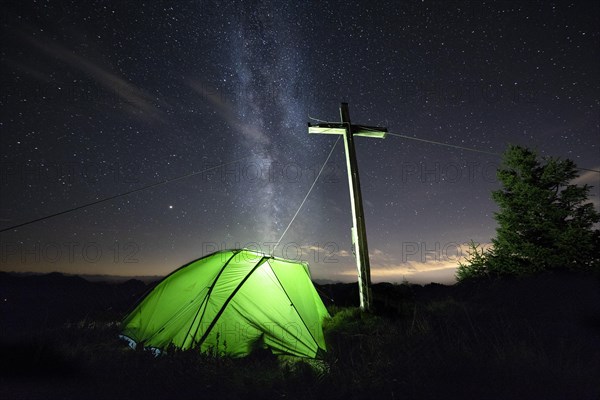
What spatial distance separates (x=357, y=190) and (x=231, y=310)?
13.5ft

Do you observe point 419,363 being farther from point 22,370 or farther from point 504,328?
point 22,370

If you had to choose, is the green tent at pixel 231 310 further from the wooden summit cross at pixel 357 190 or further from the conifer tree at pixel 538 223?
the conifer tree at pixel 538 223

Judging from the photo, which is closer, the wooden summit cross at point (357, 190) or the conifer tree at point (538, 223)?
the wooden summit cross at point (357, 190)

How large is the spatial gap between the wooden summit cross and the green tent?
57.0 inches

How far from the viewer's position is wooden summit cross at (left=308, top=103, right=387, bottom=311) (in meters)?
7.41

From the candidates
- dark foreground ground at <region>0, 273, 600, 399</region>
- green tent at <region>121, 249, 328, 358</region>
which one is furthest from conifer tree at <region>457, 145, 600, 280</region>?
green tent at <region>121, 249, 328, 358</region>

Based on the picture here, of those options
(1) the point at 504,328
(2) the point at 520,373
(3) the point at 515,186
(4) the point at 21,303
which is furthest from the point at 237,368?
(3) the point at 515,186

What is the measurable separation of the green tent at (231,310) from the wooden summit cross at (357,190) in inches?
57.0

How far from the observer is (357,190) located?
25.5ft

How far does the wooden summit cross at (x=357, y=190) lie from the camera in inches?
292

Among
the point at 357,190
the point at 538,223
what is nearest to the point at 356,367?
the point at 357,190

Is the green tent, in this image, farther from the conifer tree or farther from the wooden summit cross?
the conifer tree

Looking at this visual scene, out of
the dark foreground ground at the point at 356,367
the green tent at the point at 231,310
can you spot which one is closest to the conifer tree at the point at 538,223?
the dark foreground ground at the point at 356,367

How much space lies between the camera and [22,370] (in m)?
3.48
